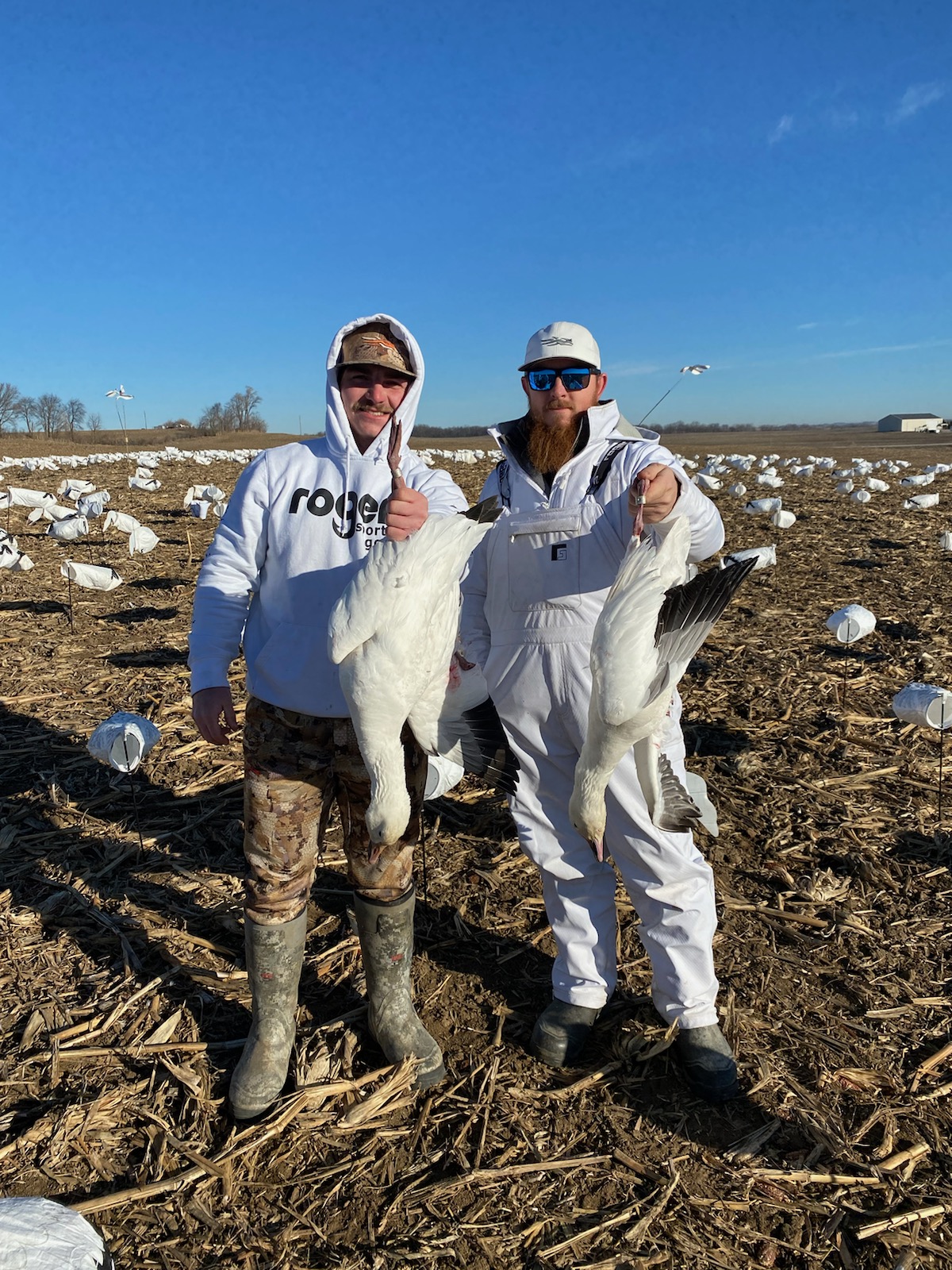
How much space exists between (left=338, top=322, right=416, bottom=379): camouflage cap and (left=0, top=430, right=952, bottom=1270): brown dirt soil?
3045mm

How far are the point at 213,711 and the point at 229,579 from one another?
1.87 ft

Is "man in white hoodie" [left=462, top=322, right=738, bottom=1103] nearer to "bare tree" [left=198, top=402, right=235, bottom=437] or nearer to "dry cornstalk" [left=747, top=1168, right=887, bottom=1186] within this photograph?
"dry cornstalk" [left=747, top=1168, right=887, bottom=1186]

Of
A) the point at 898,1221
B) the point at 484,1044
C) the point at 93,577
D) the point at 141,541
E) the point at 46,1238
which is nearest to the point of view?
the point at 46,1238

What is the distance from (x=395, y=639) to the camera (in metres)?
2.67

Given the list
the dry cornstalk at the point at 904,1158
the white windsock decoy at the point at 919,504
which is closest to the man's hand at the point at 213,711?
the dry cornstalk at the point at 904,1158

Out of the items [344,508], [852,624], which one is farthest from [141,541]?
[344,508]

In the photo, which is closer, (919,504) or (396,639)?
(396,639)

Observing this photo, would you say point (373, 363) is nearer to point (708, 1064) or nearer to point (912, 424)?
point (708, 1064)

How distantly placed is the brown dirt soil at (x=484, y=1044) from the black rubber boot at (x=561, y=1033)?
0.28 ft

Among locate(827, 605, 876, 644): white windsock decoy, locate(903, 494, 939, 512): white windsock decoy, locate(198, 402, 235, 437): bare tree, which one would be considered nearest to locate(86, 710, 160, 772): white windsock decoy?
locate(827, 605, 876, 644): white windsock decoy

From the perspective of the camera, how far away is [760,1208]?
116 inches

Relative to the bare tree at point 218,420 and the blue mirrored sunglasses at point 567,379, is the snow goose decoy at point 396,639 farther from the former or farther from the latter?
the bare tree at point 218,420

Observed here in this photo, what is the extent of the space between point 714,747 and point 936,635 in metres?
4.19

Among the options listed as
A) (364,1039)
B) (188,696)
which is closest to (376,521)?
(364,1039)
